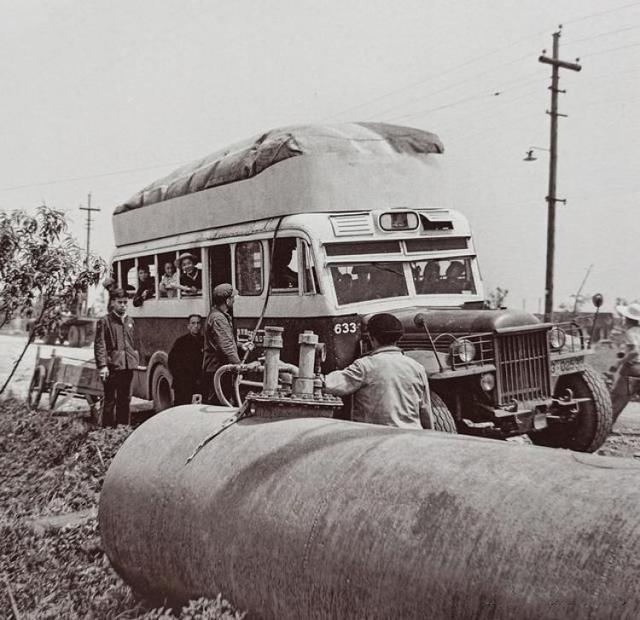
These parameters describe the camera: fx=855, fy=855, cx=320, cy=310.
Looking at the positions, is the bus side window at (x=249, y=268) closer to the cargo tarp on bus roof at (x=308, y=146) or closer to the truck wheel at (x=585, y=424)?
the cargo tarp on bus roof at (x=308, y=146)

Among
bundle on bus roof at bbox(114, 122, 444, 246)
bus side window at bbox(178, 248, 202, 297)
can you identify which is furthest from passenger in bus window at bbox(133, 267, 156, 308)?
bundle on bus roof at bbox(114, 122, 444, 246)

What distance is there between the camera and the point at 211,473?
13.1 feet

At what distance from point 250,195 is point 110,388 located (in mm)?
2886

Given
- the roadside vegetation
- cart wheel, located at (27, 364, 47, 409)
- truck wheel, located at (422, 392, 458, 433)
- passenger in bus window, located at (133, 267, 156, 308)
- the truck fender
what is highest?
passenger in bus window, located at (133, 267, 156, 308)

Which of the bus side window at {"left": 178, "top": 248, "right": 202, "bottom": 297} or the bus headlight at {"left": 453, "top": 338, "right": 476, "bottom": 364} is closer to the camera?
the bus headlight at {"left": 453, "top": 338, "right": 476, "bottom": 364}

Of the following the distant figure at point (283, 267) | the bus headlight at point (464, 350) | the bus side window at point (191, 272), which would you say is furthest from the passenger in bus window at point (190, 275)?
the bus headlight at point (464, 350)

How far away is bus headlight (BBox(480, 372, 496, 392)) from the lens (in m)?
8.30

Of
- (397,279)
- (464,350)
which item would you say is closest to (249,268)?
(397,279)

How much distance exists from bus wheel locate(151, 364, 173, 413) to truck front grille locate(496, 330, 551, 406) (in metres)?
5.29

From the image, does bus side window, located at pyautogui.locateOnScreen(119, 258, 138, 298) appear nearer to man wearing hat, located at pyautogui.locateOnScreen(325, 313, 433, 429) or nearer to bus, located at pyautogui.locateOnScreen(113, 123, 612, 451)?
bus, located at pyautogui.locateOnScreen(113, 123, 612, 451)

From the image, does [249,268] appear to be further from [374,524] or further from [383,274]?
[374,524]

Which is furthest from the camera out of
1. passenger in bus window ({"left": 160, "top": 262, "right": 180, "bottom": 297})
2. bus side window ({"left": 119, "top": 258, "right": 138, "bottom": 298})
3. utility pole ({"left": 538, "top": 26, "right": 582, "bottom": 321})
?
utility pole ({"left": 538, "top": 26, "right": 582, "bottom": 321})

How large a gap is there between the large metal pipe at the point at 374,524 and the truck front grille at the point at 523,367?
4586 mm

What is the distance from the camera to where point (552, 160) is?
26984 mm
